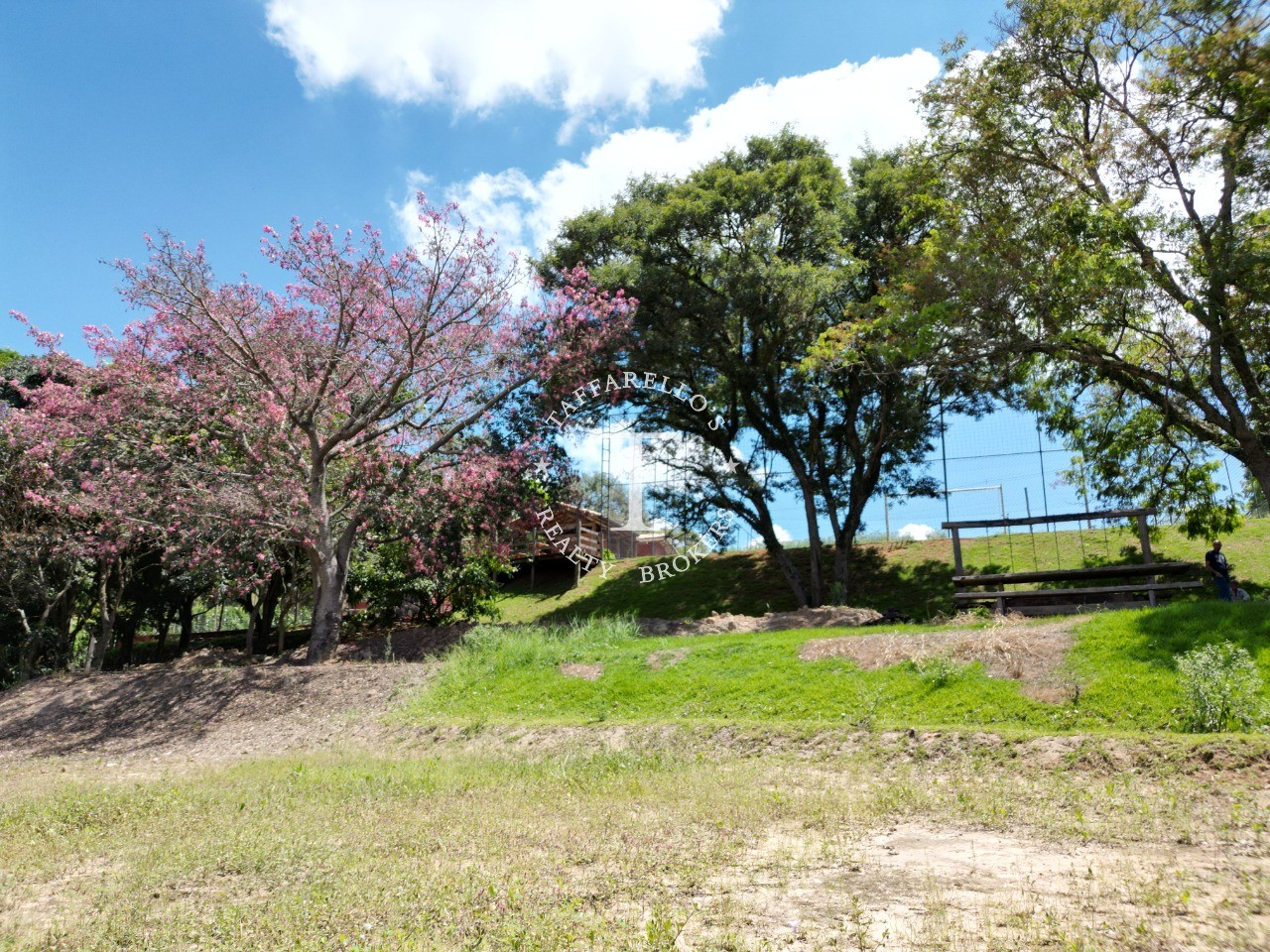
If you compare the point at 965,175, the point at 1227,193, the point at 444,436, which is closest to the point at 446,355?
the point at 444,436

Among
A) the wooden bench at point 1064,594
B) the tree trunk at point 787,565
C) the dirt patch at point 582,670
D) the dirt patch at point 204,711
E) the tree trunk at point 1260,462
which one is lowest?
the dirt patch at point 204,711

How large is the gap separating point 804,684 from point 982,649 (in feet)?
6.69

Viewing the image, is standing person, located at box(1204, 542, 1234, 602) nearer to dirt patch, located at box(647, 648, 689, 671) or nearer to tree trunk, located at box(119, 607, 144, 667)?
dirt patch, located at box(647, 648, 689, 671)

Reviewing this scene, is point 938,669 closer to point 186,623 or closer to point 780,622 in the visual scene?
point 780,622

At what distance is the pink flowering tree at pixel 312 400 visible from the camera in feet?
46.9

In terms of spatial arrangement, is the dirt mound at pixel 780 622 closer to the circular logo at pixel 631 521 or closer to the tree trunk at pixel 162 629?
the circular logo at pixel 631 521

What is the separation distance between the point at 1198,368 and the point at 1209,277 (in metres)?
3.28

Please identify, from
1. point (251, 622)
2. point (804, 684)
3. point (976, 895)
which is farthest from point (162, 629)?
point (976, 895)

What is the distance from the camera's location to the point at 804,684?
10016mm

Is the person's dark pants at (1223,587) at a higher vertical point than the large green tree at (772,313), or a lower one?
lower

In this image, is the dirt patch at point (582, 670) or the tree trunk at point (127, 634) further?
the tree trunk at point (127, 634)

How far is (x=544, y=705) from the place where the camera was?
11164 millimetres

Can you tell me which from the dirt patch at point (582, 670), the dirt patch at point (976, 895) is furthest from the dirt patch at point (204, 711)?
the dirt patch at point (976, 895)

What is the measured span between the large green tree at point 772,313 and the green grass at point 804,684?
7.81 metres
